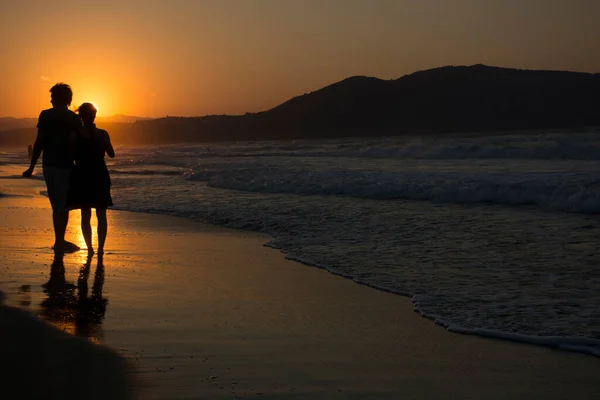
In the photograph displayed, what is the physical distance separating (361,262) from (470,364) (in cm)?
353

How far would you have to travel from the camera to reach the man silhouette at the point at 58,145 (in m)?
8.05

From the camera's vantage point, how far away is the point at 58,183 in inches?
A: 321

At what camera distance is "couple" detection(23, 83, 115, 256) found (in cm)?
806

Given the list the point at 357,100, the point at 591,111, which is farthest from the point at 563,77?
the point at 357,100

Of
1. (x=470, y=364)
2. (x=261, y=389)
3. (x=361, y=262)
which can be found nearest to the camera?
(x=261, y=389)

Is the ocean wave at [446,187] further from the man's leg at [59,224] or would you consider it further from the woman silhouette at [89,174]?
the man's leg at [59,224]

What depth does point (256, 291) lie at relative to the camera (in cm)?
640

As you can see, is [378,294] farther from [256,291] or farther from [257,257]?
[257,257]

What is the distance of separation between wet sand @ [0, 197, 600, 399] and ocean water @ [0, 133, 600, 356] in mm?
405

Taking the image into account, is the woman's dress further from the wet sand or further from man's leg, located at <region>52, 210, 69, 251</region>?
the wet sand

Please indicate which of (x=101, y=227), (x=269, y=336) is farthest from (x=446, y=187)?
(x=269, y=336)

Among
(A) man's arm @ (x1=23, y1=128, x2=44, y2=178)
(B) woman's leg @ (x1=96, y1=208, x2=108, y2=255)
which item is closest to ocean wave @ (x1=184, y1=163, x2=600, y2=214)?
(B) woman's leg @ (x1=96, y1=208, x2=108, y2=255)

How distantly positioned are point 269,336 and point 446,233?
17.8 feet

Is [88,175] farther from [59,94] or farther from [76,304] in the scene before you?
[76,304]
